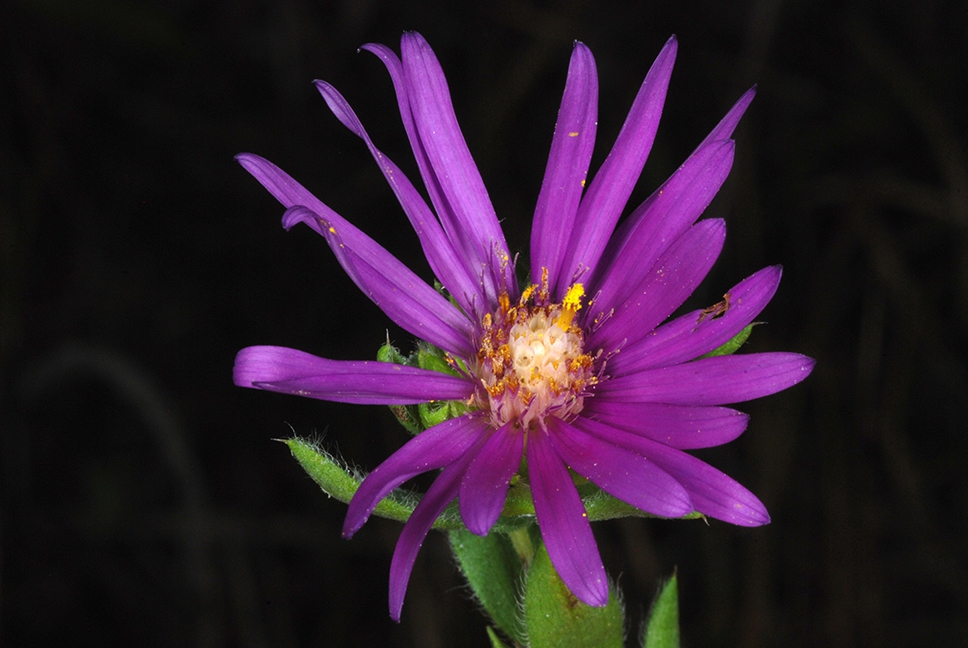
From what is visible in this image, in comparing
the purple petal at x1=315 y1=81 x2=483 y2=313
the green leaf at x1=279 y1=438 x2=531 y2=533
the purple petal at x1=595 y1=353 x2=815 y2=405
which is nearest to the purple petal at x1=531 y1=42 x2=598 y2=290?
the purple petal at x1=315 y1=81 x2=483 y2=313

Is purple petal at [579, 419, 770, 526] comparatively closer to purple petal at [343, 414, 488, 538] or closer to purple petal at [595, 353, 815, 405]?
purple petal at [595, 353, 815, 405]

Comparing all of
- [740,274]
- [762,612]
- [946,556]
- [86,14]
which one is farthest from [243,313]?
[946,556]

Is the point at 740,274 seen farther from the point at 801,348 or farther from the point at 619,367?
the point at 619,367

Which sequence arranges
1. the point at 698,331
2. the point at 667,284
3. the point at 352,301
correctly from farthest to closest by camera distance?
the point at 352,301 < the point at 667,284 < the point at 698,331

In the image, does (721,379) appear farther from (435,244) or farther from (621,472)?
(435,244)

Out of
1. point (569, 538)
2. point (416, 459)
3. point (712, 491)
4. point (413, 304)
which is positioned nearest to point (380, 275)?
point (413, 304)

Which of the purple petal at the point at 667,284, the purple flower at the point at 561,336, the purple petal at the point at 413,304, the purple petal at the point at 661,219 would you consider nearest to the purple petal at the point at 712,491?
the purple flower at the point at 561,336
